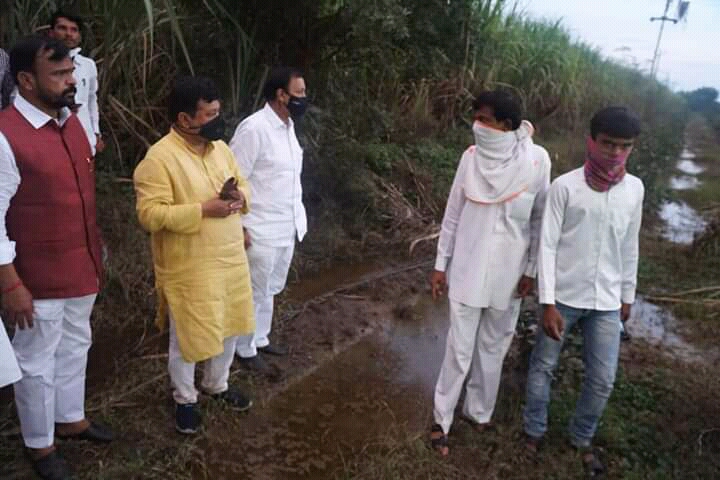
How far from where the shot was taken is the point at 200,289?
8.91ft

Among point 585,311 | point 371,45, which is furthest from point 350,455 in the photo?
point 371,45

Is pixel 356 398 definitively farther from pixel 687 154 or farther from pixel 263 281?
pixel 687 154

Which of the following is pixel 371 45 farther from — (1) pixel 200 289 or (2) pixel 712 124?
(2) pixel 712 124

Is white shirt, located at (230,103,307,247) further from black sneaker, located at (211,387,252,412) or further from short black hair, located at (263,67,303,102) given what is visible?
black sneaker, located at (211,387,252,412)

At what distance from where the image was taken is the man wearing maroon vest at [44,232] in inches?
89.3

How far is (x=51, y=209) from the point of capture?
238 cm

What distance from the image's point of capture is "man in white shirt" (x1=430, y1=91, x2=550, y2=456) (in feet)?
9.15

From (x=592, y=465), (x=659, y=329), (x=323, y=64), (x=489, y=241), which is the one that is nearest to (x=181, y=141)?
(x=489, y=241)

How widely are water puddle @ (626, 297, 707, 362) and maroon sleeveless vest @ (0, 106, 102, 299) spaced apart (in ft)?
12.9

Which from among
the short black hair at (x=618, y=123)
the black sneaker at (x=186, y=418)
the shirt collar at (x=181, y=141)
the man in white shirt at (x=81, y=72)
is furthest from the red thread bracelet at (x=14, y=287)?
the short black hair at (x=618, y=123)

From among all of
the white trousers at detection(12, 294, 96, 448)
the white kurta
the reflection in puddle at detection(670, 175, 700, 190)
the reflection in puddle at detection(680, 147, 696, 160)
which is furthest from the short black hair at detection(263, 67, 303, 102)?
the reflection in puddle at detection(680, 147, 696, 160)

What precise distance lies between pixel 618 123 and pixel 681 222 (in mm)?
7488

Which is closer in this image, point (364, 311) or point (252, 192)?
point (252, 192)

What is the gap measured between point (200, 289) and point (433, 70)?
442 centimetres
